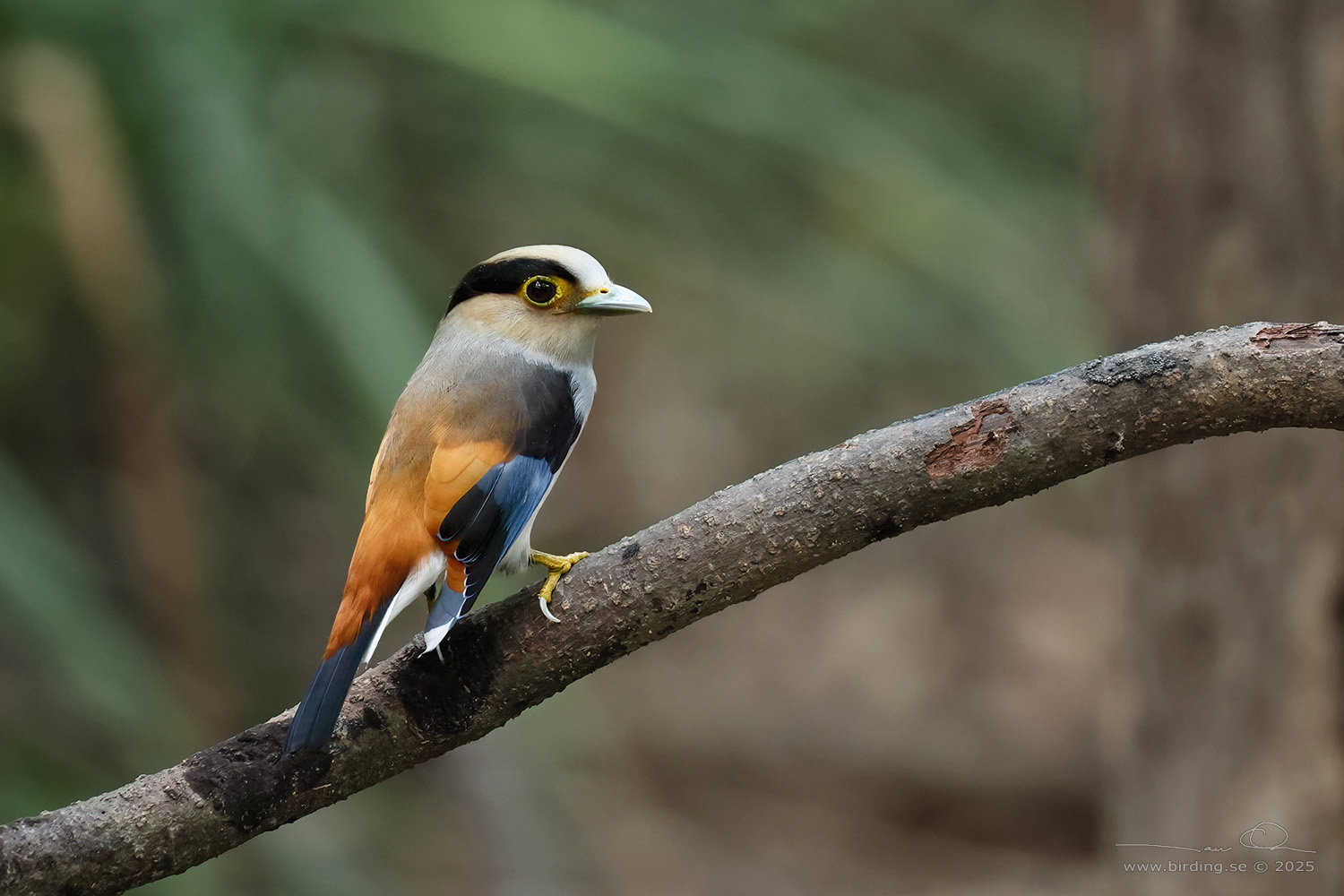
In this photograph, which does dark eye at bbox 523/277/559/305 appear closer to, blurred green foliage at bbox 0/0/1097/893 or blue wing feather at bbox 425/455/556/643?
blue wing feather at bbox 425/455/556/643

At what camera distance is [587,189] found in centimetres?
541

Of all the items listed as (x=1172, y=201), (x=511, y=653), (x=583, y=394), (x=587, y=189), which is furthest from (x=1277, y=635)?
(x=587, y=189)

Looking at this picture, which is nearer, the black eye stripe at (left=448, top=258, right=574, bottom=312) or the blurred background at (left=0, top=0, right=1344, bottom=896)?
the black eye stripe at (left=448, top=258, right=574, bottom=312)

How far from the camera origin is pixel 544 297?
2160mm

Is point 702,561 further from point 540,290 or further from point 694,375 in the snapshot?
point 694,375

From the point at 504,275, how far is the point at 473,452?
403mm

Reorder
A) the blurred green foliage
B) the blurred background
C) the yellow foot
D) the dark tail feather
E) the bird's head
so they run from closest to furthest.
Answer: the dark tail feather, the yellow foot, the bird's head, the blurred background, the blurred green foliage

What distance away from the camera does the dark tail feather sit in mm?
1566

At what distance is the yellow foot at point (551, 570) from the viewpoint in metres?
1.73

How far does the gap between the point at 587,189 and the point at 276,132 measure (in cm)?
147

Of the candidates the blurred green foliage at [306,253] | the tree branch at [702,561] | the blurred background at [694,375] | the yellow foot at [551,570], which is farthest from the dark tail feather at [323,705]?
the blurred green foliage at [306,253]
